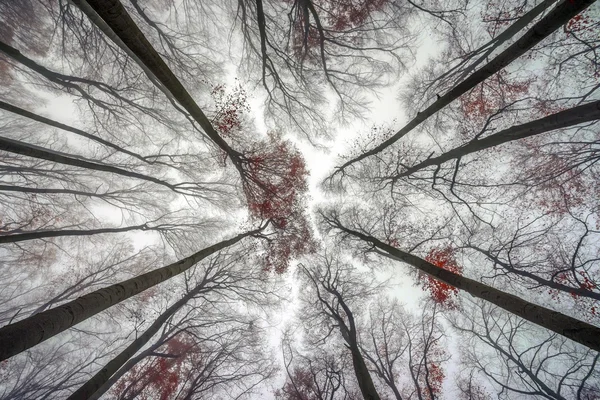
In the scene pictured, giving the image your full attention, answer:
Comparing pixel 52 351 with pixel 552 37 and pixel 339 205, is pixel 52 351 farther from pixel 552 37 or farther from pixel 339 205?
pixel 552 37

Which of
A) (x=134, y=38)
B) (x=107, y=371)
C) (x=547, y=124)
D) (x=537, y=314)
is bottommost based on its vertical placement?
(x=537, y=314)

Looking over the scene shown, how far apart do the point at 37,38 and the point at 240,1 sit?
8.10 metres

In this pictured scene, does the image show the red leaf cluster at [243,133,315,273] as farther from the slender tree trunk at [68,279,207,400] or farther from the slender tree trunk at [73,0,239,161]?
the slender tree trunk at [68,279,207,400]

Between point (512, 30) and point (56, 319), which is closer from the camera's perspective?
point (56, 319)

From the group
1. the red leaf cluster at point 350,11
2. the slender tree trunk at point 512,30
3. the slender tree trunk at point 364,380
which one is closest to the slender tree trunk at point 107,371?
the slender tree trunk at point 364,380

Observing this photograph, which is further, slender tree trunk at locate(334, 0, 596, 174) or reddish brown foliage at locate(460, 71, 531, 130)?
reddish brown foliage at locate(460, 71, 531, 130)

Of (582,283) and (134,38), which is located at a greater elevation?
A: (134,38)

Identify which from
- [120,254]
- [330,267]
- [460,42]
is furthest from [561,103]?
[120,254]

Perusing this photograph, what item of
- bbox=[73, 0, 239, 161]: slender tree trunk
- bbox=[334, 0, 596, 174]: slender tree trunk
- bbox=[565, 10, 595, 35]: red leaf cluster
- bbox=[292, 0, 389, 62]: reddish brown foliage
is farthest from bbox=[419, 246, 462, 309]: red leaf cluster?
bbox=[73, 0, 239, 161]: slender tree trunk

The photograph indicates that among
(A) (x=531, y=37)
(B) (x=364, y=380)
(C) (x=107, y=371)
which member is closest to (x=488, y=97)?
(A) (x=531, y=37)

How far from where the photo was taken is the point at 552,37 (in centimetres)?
678

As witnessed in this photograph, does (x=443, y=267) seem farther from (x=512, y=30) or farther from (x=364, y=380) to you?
(x=512, y=30)

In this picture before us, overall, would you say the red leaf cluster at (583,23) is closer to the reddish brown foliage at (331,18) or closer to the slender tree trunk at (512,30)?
the slender tree trunk at (512,30)

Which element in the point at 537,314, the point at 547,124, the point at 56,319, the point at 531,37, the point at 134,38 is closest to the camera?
the point at 56,319
